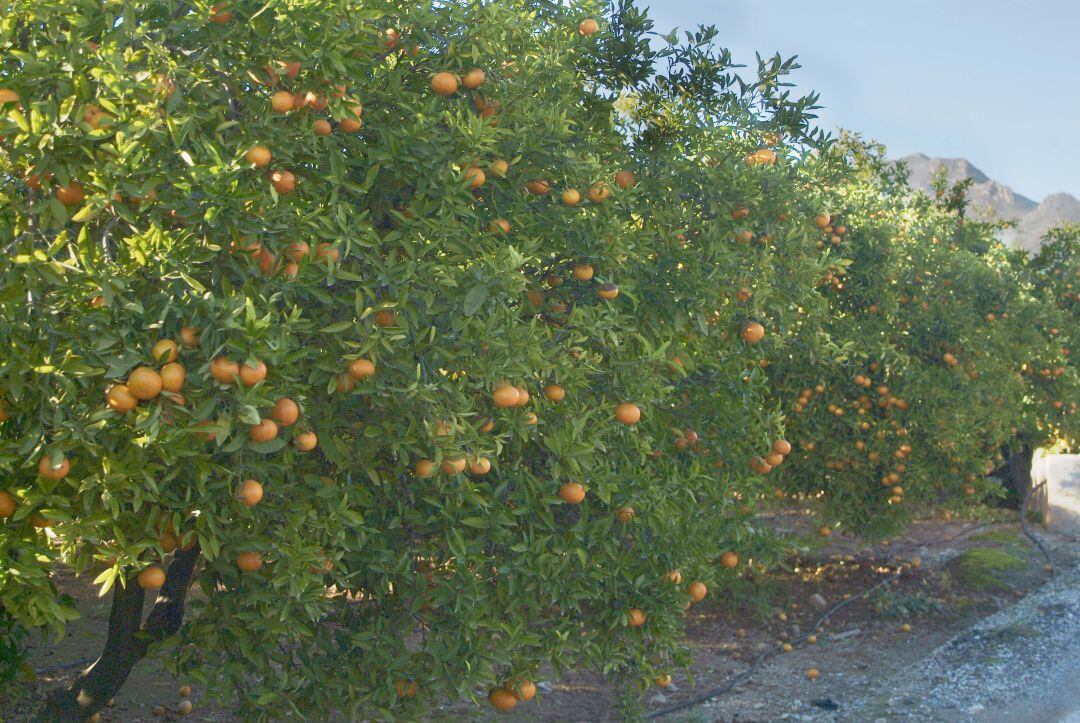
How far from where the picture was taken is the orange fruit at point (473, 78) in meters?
3.27

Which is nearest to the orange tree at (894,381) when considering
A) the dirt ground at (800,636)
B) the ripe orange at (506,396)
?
the dirt ground at (800,636)

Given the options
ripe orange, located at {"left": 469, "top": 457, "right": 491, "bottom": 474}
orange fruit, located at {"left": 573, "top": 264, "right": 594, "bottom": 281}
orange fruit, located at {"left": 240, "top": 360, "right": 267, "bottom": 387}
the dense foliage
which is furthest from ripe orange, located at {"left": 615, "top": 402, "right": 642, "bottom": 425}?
orange fruit, located at {"left": 240, "top": 360, "right": 267, "bottom": 387}

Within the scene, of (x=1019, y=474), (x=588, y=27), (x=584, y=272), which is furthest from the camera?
(x=1019, y=474)

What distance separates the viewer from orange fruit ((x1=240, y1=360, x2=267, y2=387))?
2.24m

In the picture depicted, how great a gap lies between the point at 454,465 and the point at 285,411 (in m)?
0.52

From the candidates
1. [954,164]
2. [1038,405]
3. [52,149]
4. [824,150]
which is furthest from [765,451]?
[954,164]

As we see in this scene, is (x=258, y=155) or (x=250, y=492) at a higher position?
(x=258, y=155)

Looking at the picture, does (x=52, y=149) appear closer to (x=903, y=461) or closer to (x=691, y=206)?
(x=691, y=206)

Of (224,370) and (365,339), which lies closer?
(224,370)

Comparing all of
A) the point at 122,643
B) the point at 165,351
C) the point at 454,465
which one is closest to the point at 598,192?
the point at 454,465

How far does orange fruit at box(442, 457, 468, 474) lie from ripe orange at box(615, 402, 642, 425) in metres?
0.73

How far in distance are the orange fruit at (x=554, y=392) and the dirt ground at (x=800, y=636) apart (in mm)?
1261

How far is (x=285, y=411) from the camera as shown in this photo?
2.42 metres

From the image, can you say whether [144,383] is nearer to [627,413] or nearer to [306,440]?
[306,440]
